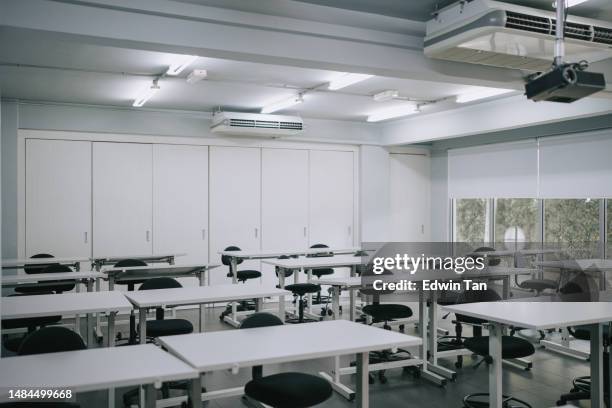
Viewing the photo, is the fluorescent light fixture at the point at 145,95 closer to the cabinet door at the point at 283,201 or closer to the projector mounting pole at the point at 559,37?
the cabinet door at the point at 283,201

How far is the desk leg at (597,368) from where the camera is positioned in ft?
12.4

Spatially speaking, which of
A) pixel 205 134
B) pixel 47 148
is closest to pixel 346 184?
pixel 205 134

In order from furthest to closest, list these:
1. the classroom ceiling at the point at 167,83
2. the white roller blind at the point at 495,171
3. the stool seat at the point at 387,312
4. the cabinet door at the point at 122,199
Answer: the white roller blind at the point at 495,171 → the cabinet door at the point at 122,199 → the classroom ceiling at the point at 167,83 → the stool seat at the point at 387,312

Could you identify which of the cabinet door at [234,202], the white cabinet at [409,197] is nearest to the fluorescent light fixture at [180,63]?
the cabinet door at [234,202]

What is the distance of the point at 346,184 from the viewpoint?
9.99 meters

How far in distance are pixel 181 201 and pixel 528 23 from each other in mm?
6104

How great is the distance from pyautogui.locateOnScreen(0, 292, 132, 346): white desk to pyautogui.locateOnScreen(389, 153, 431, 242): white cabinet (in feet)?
22.7

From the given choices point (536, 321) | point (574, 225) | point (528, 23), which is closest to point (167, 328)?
point (536, 321)

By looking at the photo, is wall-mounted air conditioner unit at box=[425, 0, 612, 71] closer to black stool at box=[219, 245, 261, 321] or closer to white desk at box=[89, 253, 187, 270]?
black stool at box=[219, 245, 261, 321]

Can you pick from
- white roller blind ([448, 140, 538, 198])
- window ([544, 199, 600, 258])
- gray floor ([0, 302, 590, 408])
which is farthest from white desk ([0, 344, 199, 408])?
white roller blind ([448, 140, 538, 198])

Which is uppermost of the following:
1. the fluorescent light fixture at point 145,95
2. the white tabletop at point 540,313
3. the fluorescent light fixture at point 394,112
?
the fluorescent light fixture at point 394,112

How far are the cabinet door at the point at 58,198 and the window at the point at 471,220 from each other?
6491 mm

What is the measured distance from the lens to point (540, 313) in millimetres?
3953

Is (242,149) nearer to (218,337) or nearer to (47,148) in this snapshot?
(47,148)
